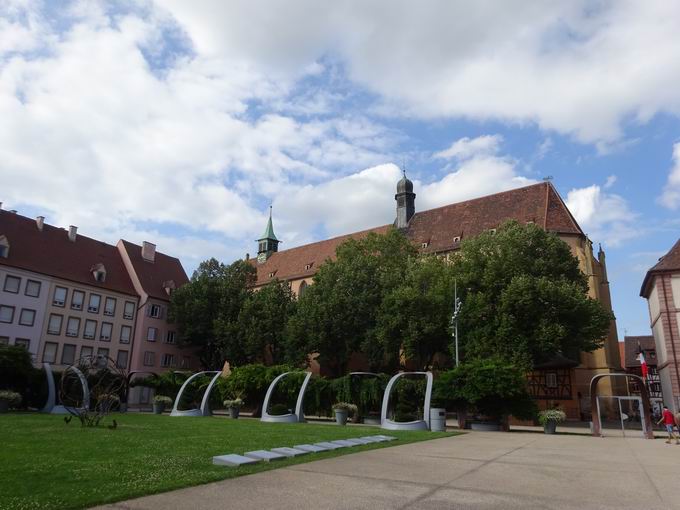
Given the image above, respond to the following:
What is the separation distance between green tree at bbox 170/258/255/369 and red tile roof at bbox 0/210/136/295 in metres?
7.08

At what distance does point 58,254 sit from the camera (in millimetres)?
51750

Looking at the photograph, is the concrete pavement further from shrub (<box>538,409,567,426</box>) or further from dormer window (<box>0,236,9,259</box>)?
dormer window (<box>0,236,9,259</box>)

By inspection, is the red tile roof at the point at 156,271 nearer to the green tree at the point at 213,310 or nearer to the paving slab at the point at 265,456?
the green tree at the point at 213,310

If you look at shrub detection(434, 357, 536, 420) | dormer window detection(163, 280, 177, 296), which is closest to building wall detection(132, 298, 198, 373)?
dormer window detection(163, 280, 177, 296)

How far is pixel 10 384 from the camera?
31.2 metres

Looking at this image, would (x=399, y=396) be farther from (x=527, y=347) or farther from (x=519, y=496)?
(x=519, y=496)

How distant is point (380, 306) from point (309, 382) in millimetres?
11248

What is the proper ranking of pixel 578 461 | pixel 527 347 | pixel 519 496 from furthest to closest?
pixel 527 347
pixel 578 461
pixel 519 496

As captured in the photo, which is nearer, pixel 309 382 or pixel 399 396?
pixel 399 396

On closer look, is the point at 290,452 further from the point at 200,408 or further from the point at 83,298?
the point at 83,298

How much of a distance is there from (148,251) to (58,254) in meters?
11.8

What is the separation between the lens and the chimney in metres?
61.9

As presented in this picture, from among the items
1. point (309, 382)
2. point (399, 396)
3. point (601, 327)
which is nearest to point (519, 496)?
point (399, 396)

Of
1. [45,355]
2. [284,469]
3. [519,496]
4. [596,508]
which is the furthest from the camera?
[45,355]
